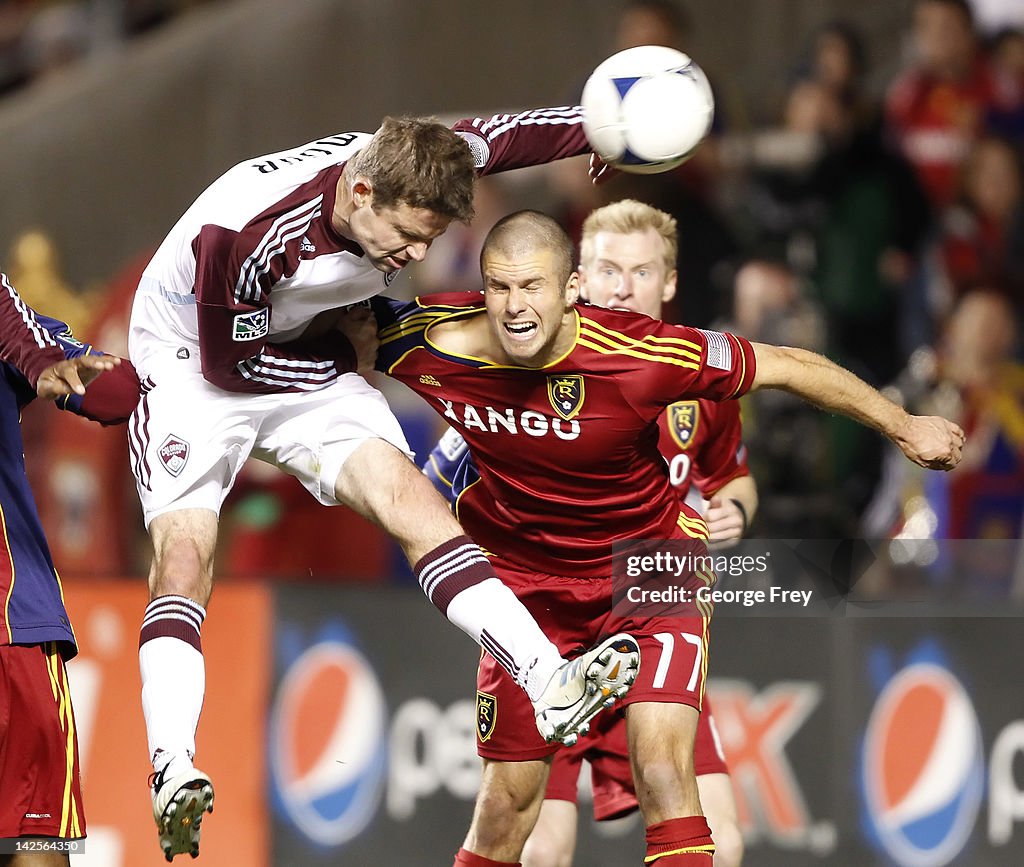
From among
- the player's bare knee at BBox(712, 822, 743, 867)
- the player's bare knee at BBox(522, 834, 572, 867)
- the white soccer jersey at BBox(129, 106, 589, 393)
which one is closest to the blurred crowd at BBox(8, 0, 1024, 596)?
the player's bare knee at BBox(712, 822, 743, 867)

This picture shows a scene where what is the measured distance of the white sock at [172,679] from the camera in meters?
4.60

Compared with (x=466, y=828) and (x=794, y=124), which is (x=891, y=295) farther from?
(x=466, y=828)

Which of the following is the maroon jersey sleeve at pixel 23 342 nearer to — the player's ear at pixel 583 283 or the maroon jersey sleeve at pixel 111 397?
the maroon jersey sleeve at pixel 111 397

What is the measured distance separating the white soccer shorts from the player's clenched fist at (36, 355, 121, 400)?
0.68m

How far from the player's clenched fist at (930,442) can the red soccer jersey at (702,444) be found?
39.1 inches

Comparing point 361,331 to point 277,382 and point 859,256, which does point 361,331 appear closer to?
point 277,382

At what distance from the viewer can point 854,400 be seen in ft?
16.4

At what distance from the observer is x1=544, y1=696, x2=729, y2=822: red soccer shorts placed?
5809 mm

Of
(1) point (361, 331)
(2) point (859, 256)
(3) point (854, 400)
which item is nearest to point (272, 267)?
(1) point (361, 331)

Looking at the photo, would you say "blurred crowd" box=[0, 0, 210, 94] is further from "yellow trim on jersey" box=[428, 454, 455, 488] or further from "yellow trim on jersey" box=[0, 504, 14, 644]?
"yellow trim on jersey" box=[0, 504, 14, 644]

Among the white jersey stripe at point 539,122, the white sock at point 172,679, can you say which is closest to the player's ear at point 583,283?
the white jersey stripe at point 539,122

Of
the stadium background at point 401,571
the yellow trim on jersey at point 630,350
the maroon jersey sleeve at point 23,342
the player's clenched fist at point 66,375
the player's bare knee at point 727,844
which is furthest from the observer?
the stadium background at point 401,571

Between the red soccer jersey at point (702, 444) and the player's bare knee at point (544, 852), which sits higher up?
the red soccer jersey at point (702, 444)

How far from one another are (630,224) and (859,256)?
11.1 feet
